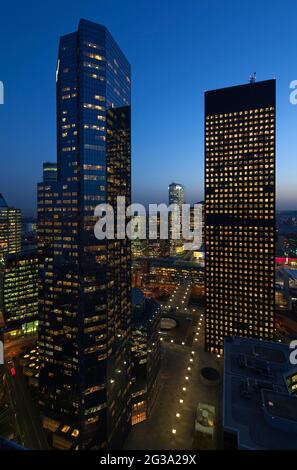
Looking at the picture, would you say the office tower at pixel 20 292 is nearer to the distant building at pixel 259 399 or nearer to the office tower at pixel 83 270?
the office tower at pixel 83 270

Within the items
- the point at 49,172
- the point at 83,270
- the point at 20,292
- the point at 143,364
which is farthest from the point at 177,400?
the point at 49,172

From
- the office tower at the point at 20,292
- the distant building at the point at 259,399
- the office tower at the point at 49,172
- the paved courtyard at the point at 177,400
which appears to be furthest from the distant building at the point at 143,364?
the office tower at the point at 49,172

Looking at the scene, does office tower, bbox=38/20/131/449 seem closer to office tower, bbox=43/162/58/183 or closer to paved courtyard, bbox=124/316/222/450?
paved courtyard, bbox=124/316/222/450

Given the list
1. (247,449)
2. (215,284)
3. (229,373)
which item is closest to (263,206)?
(215,284)

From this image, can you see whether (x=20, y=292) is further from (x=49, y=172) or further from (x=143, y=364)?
(x=143, y=364)

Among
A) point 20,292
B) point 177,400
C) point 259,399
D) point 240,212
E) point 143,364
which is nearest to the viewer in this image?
point 259,399

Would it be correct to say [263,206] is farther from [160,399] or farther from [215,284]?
[160,399]
